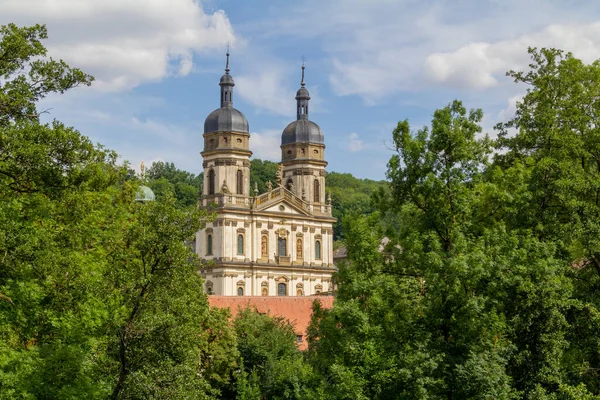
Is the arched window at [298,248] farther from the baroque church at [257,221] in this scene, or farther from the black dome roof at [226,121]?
the black dome roof at [226,121]

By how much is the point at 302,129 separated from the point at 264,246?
1113 centimetres

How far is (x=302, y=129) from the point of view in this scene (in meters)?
84.4

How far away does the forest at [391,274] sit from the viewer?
63.2 ft

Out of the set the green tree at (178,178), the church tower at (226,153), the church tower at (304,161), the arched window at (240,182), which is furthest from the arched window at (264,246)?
the green tree at (178,178)

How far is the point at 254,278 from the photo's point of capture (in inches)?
3041

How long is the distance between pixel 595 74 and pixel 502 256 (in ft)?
20.8

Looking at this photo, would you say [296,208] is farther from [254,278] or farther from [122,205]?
[122,205]

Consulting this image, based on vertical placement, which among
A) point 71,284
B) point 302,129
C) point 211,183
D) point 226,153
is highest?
point 302,129

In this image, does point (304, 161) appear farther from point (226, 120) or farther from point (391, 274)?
point (391, 274)

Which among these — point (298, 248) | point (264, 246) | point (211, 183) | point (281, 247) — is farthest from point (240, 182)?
point (298, 248)

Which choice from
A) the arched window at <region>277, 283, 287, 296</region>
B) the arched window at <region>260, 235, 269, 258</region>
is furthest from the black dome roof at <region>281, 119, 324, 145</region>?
the arched window at <region>277, 283, 287, 296</region>

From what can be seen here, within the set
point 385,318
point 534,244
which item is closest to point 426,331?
point 385,318

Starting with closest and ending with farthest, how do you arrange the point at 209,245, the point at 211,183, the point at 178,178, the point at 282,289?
the point at 209,245 → the point at 211,183 → the point at 282,289 → the point at 178,178

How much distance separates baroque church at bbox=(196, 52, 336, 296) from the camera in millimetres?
76562
